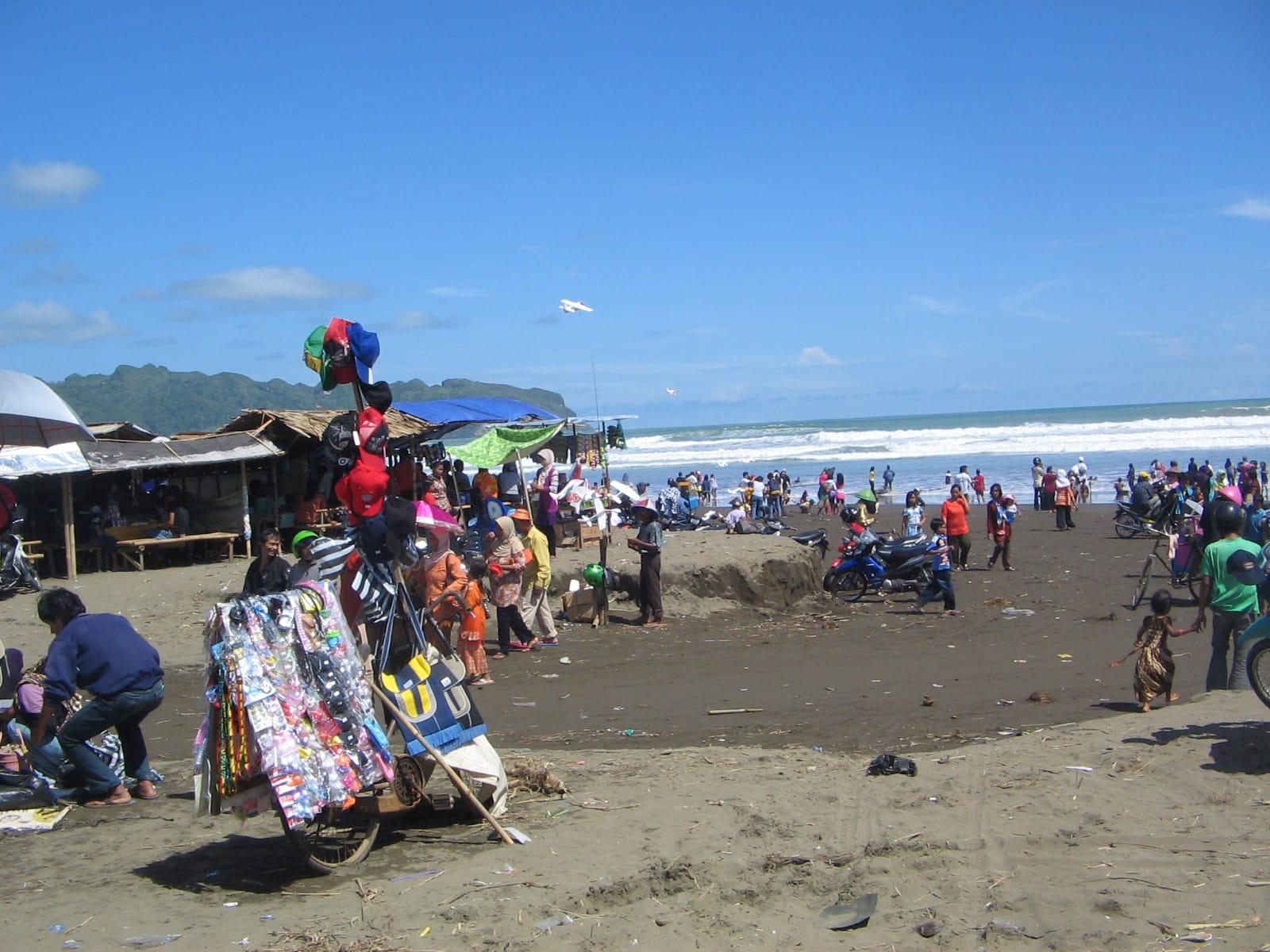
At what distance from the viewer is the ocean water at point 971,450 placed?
2080 inches

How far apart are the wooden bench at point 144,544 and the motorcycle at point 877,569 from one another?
1018 cm

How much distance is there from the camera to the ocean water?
52.8 metres

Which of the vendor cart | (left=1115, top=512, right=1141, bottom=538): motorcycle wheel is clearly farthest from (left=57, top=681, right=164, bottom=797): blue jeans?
(left=1115, top=512, right=1141, bottom=538): motorcycle wheel

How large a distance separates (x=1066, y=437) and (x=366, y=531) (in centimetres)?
7399

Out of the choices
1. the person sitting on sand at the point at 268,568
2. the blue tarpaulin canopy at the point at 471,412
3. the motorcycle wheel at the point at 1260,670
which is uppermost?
the blue tarpaulin canopy at the point at 471,412

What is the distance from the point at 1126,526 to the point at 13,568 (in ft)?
71.3

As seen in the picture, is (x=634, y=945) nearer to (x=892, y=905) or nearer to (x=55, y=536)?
(x=892, y=905)

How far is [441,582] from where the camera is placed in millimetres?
9969

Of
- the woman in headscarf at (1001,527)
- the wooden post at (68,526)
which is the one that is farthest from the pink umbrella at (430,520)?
the woman in headscarf at (1001,527)

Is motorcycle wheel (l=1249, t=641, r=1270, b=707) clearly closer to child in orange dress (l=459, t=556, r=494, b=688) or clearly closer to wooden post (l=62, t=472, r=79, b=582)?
child in orange dress (l=459, t=556, r=494, b=688)

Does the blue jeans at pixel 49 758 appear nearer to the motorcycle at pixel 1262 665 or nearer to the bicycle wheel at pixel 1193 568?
the motorcycle at pixel 1262 665

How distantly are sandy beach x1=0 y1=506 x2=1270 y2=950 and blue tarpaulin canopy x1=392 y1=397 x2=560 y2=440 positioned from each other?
815 centimetres

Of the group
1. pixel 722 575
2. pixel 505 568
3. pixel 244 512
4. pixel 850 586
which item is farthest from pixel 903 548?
pixel 244 512

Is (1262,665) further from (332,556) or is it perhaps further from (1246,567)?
(332,556)
